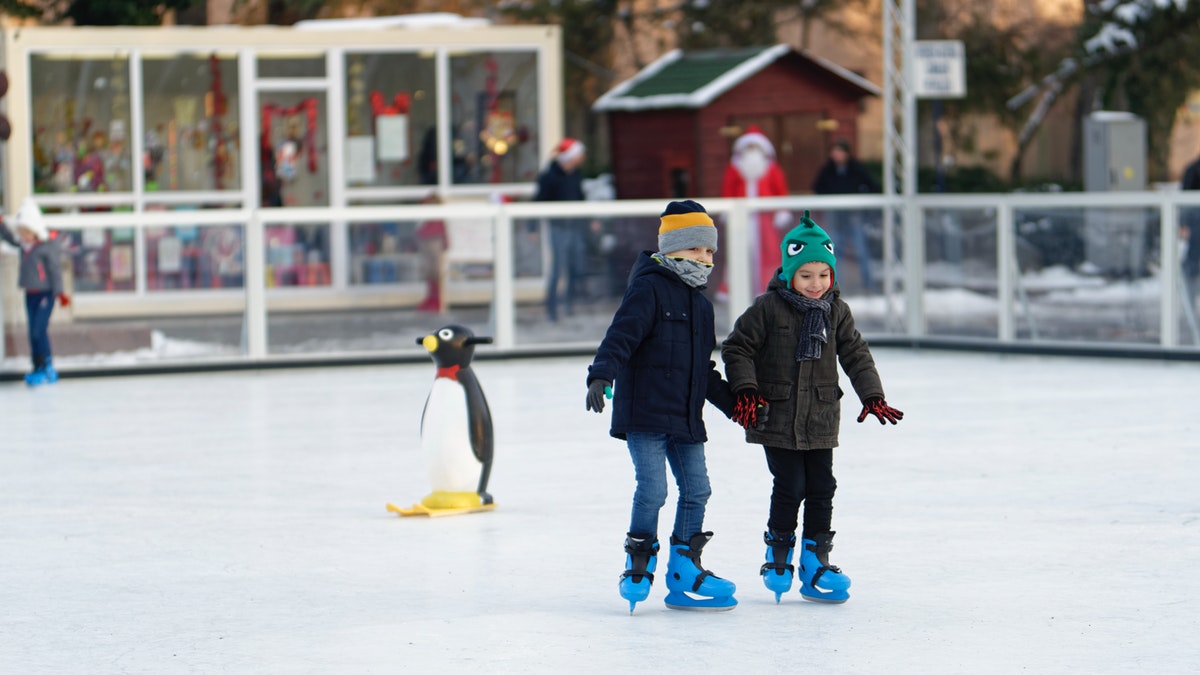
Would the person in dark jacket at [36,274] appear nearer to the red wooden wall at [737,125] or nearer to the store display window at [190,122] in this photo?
the store display window at [190,122]

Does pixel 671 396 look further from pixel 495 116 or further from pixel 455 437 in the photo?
pixel 495 116

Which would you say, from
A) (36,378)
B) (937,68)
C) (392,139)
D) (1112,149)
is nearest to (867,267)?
(937,68)

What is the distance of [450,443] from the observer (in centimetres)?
840

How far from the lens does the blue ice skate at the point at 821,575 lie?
6.34 meters

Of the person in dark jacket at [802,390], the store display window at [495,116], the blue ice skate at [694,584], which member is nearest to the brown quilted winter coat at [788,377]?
the person in dark jacket at [802,390]

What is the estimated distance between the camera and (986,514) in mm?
8125


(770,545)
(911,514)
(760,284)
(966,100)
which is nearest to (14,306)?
(760,284)

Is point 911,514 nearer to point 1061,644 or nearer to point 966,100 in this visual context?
point 1061,644

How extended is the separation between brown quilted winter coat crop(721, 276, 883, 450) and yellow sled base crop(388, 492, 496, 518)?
231 centimetres

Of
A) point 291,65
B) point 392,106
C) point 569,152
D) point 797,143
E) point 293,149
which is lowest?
point 569,152

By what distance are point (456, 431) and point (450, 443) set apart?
6 cm

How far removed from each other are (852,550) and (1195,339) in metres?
7.91

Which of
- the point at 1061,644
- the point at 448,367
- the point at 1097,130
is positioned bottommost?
the point at 1061,644

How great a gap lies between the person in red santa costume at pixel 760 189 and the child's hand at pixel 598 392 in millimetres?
10009
